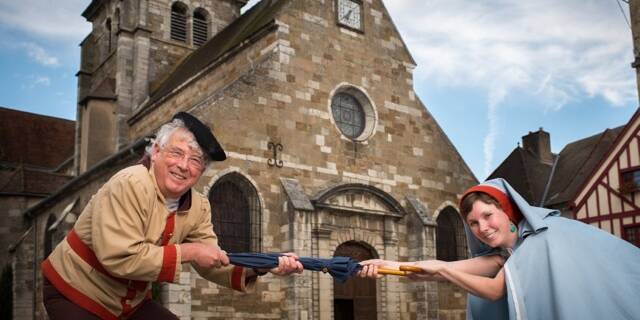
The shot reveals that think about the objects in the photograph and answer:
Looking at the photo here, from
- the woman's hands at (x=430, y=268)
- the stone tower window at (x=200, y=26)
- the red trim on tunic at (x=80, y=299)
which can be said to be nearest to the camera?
the red trim on tunic at (x=80, y=299)

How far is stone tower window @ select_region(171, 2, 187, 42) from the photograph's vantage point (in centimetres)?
2312

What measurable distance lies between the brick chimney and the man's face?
912 inches

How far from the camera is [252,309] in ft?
42.9

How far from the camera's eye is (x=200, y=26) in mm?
23891

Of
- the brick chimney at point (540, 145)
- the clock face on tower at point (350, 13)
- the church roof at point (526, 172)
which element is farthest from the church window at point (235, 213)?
the brick chimney at point (540, 145)

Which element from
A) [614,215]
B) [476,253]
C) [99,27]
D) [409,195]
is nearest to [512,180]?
[614,215]

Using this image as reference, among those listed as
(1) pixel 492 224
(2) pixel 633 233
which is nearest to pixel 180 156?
(1) pixel 492 224

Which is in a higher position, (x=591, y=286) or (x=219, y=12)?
(x=219, y=12)

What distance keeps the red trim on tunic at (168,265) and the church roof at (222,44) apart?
488 inches

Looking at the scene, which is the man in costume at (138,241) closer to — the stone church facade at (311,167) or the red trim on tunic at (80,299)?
the red trim on tunic at (80,299)

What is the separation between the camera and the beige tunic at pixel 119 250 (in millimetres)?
3068

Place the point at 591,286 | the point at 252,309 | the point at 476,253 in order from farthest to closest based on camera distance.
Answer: the point at 252,309 → the point at 476,253 → the point at 591,286

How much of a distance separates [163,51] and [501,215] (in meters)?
20.4

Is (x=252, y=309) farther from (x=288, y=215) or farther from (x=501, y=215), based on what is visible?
(x=501, y=215)
